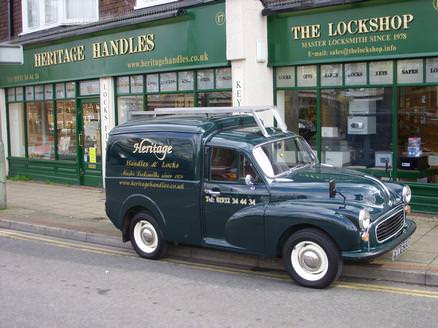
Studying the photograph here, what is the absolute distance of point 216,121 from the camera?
793cm

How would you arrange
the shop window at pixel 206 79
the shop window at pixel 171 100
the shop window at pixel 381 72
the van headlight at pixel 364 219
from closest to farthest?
1. the van headlight at pixel 364 219
2. the shop window at pixel 381 72
3. the shop window at pixel 206 79
4. the shop window at pixel 171 100

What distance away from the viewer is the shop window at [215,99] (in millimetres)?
12414

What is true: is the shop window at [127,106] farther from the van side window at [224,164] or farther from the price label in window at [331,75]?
the van side window at [224,164]

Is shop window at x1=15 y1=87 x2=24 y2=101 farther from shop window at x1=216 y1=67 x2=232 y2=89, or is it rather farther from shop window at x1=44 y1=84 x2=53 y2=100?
shop window at x1=216 y1=67 x2=232 y2=89

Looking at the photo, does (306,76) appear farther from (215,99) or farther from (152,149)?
(152,149)

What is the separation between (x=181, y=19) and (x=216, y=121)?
18.2 feet

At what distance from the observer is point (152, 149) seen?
8.07 metres

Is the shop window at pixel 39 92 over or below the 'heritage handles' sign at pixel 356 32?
below

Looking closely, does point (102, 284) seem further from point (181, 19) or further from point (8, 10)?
point (8, 10)

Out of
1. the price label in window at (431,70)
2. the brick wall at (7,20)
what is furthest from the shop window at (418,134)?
the brick wall at (7,20)

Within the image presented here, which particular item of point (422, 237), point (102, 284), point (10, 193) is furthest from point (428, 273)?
point (10, 193)

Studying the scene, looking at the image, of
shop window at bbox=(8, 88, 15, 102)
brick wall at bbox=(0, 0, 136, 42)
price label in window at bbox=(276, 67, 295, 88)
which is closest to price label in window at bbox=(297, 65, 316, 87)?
price label in window at bbox=(276, 67, 295, 88)

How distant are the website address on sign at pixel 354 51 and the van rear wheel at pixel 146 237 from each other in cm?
492

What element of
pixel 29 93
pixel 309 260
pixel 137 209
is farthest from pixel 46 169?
pixel 309 260
